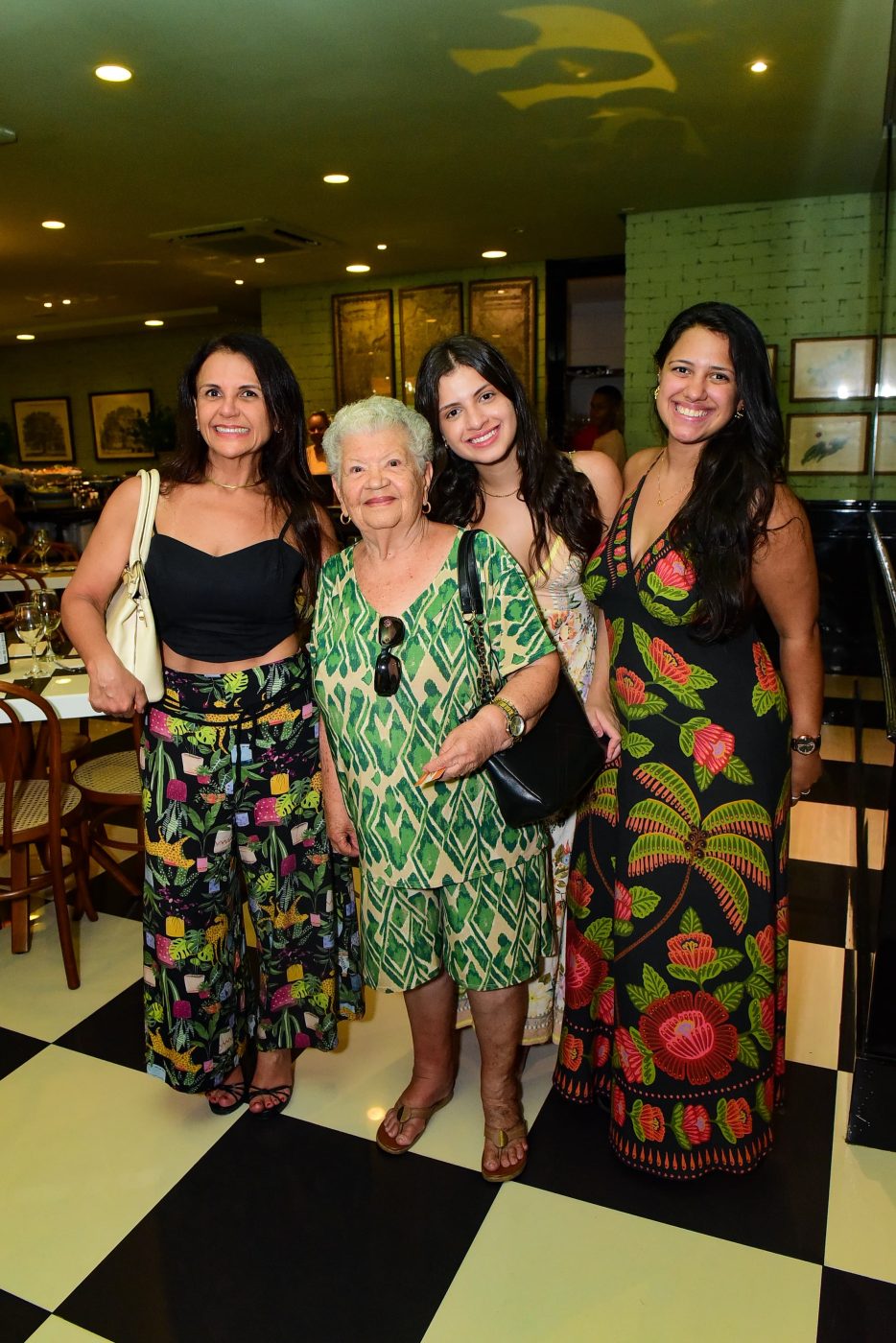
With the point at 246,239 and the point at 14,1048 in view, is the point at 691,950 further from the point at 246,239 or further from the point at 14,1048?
the point at 246,239

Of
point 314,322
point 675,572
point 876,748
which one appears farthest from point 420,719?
point 314,322

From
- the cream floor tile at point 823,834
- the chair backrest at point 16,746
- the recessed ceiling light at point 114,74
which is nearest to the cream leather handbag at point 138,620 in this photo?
the chair backrest at point 16,746

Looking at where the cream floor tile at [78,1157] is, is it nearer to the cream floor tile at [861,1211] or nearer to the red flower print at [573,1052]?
the red flower print at [573,1052]

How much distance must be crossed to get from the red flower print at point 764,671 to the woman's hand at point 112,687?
3.82 feet

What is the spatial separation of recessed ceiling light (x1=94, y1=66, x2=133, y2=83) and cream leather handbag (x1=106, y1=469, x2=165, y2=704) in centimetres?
352

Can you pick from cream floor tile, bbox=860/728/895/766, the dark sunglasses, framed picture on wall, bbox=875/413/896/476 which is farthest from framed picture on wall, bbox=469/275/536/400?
the dark sunglasses

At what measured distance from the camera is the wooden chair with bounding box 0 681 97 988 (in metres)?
2.51

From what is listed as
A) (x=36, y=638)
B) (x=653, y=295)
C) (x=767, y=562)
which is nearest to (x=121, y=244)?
(x=653, y=295)

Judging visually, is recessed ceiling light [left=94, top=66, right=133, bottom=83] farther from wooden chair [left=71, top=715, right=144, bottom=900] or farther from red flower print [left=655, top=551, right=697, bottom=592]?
red flower print [left=655, top=551, right=697, bottom=592]

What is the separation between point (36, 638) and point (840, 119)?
5072 mm

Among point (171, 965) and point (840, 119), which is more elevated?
point (840, 119)

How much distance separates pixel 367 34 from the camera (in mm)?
3902

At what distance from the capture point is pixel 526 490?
1945 millimetres

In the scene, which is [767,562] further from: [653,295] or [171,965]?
[653,295]
